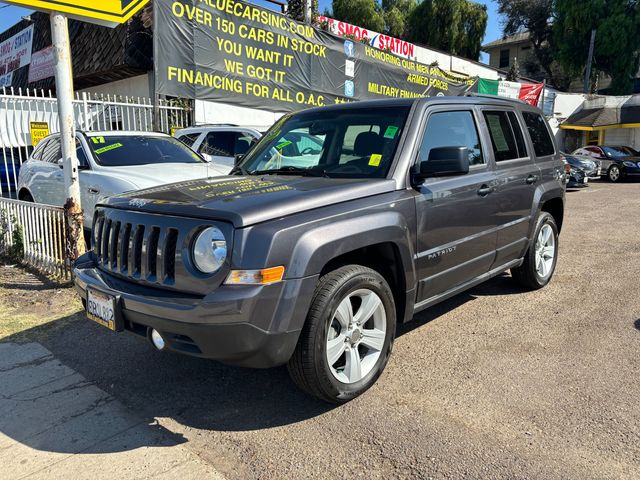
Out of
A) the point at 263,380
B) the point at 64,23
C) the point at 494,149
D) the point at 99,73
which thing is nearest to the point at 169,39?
the point at 99,73

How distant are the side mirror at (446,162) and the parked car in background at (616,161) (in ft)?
68.0

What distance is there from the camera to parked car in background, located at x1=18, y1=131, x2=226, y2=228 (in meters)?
6.25

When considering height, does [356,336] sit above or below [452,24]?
below

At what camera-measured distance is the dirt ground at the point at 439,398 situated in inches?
103

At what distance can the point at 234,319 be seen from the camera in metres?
2.59

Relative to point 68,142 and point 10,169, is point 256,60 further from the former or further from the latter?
point 68,142

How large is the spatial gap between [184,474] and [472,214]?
8.90ft

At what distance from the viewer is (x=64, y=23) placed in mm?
5523

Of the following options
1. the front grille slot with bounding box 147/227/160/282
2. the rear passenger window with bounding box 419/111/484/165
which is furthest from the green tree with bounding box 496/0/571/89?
the front grille slot with bounding box 147/227/160/282

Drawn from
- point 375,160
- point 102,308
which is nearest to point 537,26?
point 375,160

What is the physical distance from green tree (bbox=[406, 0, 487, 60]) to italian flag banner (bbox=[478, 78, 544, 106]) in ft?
39.2

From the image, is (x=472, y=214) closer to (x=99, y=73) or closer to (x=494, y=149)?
(x=494, y=149)

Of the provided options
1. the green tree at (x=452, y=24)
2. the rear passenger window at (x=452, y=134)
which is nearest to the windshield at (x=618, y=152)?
the green tree at (x=452, y=24)

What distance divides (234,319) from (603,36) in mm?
38876
